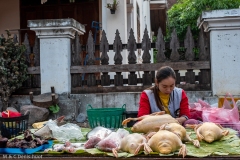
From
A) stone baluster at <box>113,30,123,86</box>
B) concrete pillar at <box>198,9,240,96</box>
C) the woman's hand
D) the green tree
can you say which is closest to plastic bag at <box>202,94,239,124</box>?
the woman's hand

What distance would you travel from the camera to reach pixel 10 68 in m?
6.12

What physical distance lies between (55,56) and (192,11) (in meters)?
15.1

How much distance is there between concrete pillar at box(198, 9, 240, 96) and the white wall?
22.1 ft

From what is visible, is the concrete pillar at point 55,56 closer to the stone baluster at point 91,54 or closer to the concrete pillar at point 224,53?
the stone baluster at point 91,54

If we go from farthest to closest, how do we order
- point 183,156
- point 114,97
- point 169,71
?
point 114,97 → point 169,71 → point 183,156

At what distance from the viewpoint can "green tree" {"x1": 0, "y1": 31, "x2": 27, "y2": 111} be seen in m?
6.00

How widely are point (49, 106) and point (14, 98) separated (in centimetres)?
A: 89

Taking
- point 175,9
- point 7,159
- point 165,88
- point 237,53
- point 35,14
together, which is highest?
point 175,9

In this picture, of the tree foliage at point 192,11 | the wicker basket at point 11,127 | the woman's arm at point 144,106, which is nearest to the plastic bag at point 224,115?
the woman's arm at point 144,106

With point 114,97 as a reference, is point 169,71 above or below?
above

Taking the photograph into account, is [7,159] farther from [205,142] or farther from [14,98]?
[14,98]

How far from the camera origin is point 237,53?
5668mm

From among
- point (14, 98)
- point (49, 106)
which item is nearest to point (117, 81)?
point (49, 106)

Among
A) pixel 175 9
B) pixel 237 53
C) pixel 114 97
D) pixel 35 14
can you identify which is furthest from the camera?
pixel 175 9
